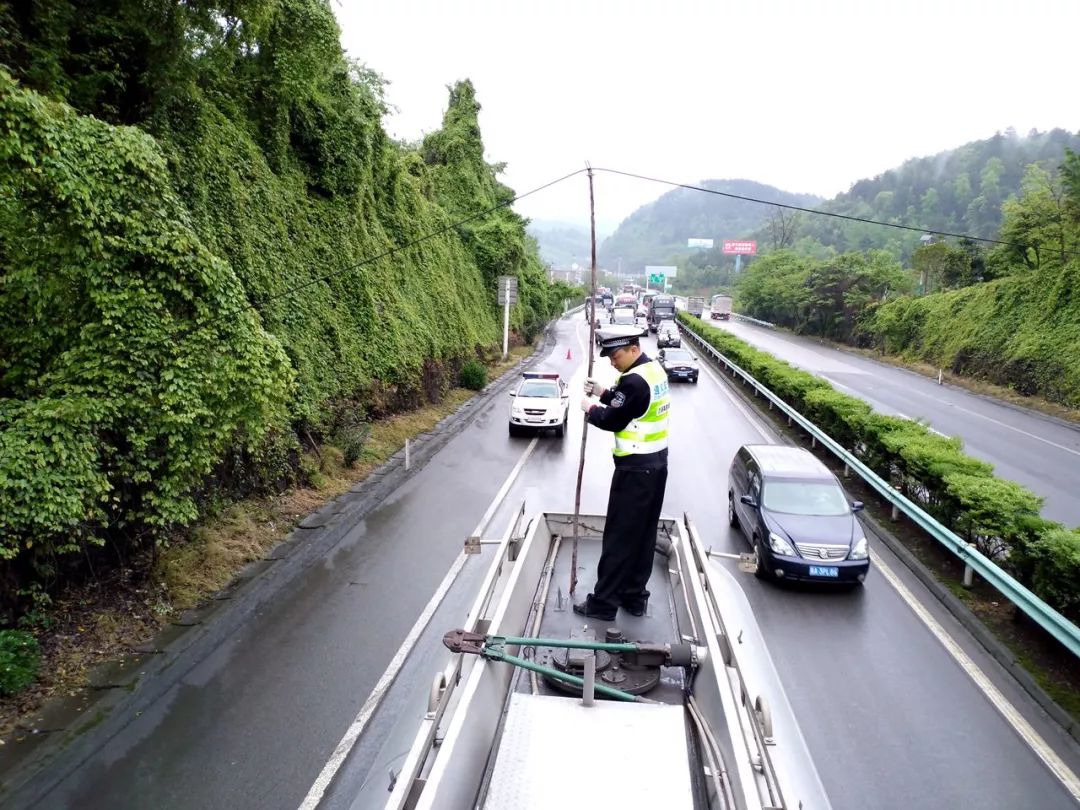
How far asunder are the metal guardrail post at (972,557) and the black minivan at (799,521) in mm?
1151

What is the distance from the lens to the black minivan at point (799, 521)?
8.48 m

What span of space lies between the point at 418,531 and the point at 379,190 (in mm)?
11529

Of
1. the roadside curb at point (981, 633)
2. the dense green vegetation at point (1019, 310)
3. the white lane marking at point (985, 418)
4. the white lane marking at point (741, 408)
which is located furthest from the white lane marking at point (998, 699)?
the dense green vegetation at point (1019, 310)

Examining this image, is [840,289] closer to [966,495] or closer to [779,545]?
[966,495]

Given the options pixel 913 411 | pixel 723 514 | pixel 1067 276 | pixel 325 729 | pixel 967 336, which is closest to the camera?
pixel 325 729

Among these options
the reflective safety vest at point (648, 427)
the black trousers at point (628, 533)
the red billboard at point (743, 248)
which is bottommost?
the black trousers at point (628, 533)

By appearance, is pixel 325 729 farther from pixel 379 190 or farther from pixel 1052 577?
pixel 379 190

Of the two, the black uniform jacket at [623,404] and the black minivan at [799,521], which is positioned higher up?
the black uniform jacket at [623,404]

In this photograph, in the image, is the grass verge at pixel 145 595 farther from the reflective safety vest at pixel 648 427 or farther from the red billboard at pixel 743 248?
the red billboard at pixel 743 248

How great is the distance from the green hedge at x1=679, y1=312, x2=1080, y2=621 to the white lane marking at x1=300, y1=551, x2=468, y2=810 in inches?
267

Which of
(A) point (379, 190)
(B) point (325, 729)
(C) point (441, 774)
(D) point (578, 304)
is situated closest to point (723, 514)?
(B) point (325, 729)

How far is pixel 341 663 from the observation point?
22.3ft

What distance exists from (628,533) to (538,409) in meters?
13.1

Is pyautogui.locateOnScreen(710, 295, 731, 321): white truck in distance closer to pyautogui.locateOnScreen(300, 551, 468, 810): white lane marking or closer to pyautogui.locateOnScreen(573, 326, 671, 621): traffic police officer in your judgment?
pyautogui.locateOnScreen(300, 551, 468, 810): white lane marking
